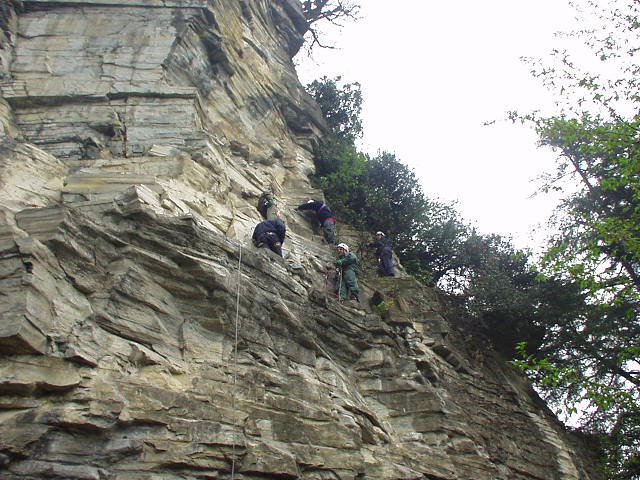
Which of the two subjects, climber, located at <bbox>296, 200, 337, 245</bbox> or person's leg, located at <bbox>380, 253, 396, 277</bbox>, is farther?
person's leg, located at <bbox>380, 253, 396, 277</bbox>

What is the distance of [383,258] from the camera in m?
16.5

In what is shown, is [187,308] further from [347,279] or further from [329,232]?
[329,232]

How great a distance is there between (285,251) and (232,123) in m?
4.85

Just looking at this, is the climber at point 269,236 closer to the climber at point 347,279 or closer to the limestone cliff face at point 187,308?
the limestone cliff face at point 187,308

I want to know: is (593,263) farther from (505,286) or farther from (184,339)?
(184,339)

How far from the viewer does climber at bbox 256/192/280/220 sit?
46.3ft

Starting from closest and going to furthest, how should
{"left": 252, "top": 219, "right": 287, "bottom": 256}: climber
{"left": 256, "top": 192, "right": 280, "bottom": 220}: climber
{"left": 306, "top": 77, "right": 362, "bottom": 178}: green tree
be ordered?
{"left": 252, "top": 219, "right": 287, "bottom": 256}: climber, {"left": 256, "top": 192, "right": 280, "bottom": 220}: climber, {"left": 306, "top": 77, "right": 362, "bottom": 178}: green tree

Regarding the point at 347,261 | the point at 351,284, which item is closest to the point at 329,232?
the point at 347,261

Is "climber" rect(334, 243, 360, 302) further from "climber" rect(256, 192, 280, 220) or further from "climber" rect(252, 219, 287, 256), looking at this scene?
"climber" rect(252, 219, 287, 256)

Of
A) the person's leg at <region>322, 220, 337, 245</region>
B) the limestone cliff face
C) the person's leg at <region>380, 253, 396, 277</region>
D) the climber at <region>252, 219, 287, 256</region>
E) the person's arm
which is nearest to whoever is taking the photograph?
the limestone cliff face

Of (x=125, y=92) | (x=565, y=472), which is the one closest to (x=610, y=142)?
(x=565, y=472)

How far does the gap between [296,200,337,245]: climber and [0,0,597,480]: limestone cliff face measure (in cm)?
34

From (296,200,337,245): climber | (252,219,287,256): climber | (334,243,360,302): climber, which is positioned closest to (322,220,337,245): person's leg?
(296,200,337,245): climber

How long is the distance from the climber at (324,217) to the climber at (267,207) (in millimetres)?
1937
